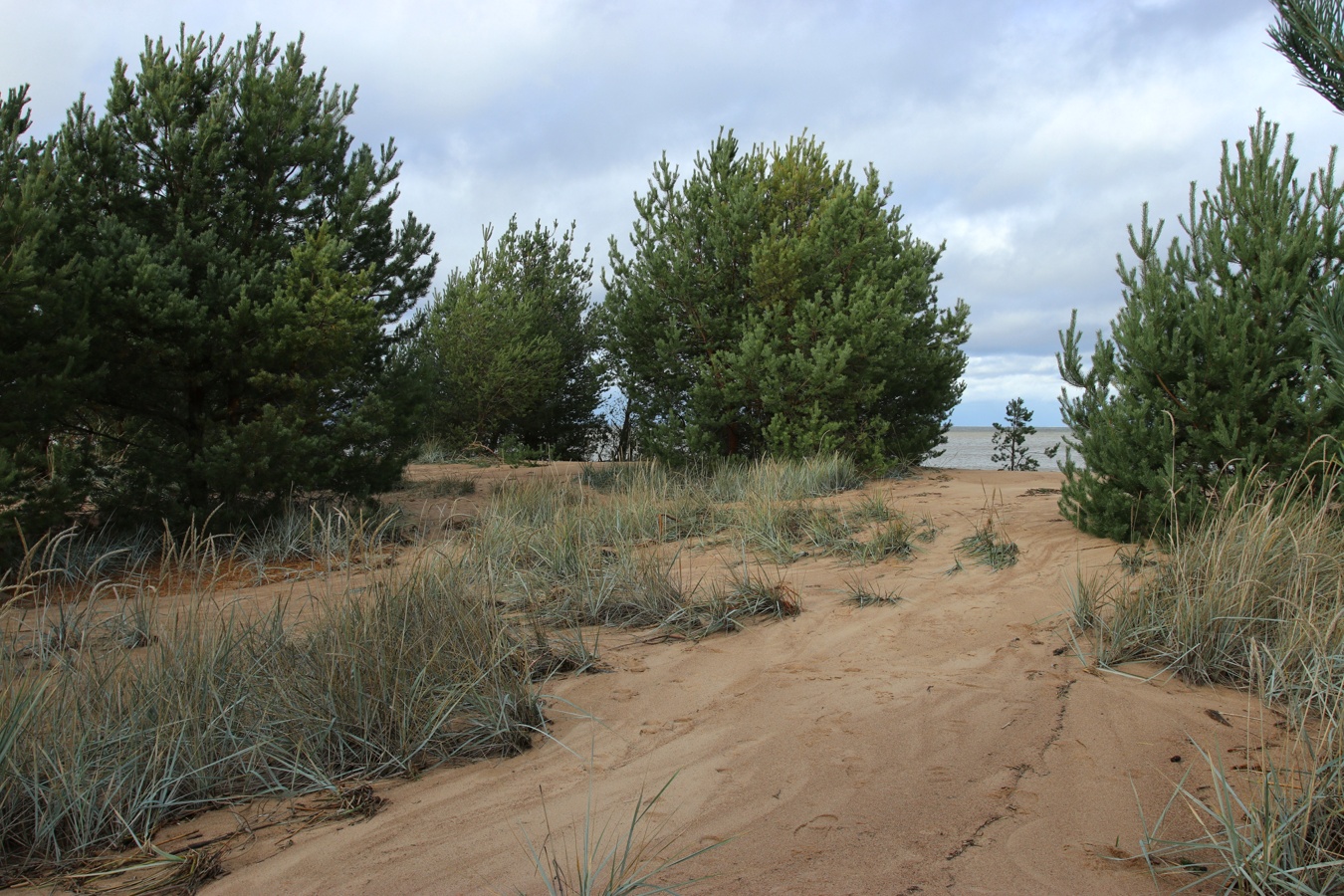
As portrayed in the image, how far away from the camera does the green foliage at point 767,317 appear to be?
11.1 meters

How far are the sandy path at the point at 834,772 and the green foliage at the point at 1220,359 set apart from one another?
86.5 inches

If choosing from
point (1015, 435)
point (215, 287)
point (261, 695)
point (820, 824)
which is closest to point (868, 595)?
point (820, 824)

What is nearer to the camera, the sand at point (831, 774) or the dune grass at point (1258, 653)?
the dune grass at point (1258, 653)

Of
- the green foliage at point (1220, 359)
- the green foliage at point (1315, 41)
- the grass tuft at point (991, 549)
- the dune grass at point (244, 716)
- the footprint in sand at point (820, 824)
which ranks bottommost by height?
the footprint in sand at point (820, 824)

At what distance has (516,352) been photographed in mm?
18469

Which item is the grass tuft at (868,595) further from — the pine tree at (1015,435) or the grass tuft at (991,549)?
the pine tree at (1015,435)

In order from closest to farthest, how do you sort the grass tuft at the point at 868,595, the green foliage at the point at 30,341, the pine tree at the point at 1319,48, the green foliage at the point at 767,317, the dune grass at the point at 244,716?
the dune grass at the point at 244,716 < the pine tree at the point at 1319,48 < the grass tuft at the point at 868,595 < the green foliage at the point at 30,341 < the green foliage at the point at 767,317

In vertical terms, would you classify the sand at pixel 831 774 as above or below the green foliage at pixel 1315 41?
below

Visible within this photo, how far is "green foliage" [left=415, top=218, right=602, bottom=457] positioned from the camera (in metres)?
18.8

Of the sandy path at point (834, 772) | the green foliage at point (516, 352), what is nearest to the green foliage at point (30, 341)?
the sandy path at point (834, 772)

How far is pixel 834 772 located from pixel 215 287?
7.00 metres

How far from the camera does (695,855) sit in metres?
2.23

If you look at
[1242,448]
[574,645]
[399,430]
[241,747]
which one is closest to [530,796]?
[241,747]

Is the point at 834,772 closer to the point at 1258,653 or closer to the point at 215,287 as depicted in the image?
the point at 1258,653
